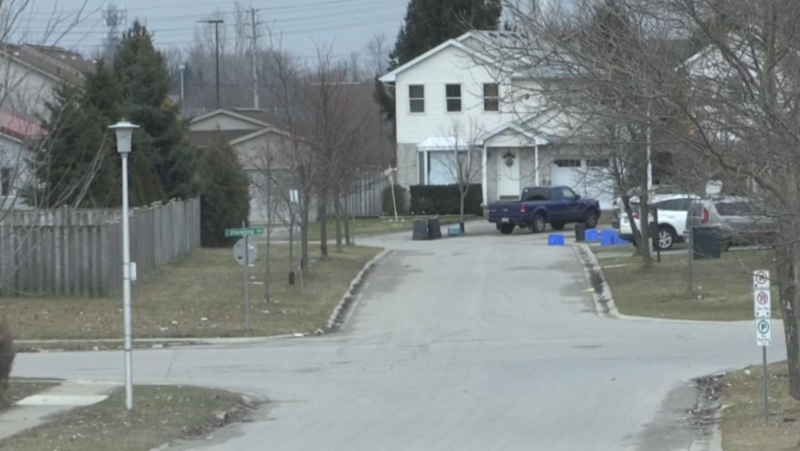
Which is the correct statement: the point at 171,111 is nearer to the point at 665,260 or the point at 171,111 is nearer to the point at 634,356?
the point at 665,260

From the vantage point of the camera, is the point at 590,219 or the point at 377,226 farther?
the point at 377,226

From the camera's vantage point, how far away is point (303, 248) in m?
31.5

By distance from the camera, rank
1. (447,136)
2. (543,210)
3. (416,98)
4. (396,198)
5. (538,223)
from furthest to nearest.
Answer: (396,198)
(416,98)
(447,136)
(538,223)
(543,210)

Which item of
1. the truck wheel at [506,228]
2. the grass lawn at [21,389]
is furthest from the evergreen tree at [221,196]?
the grass lawn at [21,389]

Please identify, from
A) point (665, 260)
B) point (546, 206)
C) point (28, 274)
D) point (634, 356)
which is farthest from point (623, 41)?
point (546, 206)

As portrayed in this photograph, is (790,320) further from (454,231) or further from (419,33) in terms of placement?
(419,33)

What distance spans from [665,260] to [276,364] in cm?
1711

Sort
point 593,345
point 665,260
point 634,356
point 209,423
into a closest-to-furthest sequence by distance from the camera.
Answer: point 209,423, point 634,356, point 593,345, point 665,260

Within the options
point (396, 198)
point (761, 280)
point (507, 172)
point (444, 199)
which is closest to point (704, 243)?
point (761, 280)

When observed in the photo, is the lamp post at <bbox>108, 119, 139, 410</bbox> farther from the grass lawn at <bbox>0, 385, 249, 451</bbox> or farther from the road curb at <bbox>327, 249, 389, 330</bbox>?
the road curb at <bbox>327, 249, 389, 330</bbox>

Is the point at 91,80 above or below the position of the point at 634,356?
above

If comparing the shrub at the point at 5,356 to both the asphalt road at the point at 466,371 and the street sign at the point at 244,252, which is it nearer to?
the asphalt road at the point at 466,371

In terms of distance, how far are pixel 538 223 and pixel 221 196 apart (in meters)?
13.0

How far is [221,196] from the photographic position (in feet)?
145
